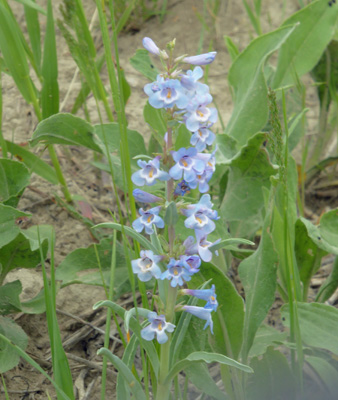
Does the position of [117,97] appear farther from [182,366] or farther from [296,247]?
[296,247]

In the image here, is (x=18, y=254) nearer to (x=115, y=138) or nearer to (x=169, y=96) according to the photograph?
(x=115, y=138)

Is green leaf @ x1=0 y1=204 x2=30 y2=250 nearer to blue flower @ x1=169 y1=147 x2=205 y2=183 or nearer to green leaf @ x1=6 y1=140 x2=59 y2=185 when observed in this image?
green leaf @ x1=6 y1=140 x2=59 y2=185

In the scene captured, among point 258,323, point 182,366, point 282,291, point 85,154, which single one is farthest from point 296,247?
point 85,154

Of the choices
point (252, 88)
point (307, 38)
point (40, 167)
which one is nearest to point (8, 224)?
point (40, 167)

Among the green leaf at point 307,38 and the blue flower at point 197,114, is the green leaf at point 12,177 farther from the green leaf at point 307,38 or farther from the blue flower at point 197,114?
the green leaf at point 307,38

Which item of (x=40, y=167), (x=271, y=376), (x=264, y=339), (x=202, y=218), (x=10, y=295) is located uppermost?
(x=202, y=218)

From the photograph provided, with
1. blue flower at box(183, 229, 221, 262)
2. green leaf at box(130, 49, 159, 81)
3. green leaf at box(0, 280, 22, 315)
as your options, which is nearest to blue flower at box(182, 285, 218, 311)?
blue flower at box(183, 229, 221, 262)
